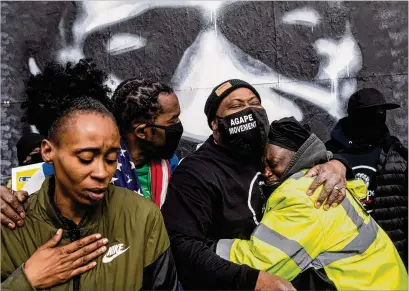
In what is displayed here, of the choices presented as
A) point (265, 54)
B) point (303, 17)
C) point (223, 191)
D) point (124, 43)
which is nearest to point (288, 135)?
point (223, 191)

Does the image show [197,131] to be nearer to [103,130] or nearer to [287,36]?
[287,36]

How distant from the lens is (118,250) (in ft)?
7.32

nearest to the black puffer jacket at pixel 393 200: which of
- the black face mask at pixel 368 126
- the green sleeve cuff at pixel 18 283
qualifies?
the black face mask at pixel 368 126

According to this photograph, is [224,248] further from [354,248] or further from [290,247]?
[354,248]

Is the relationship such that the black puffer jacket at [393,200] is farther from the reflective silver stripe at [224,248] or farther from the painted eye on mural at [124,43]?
the painted eye on mural at [124,43]

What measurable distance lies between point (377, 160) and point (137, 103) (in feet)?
5.91

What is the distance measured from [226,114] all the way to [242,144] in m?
0.19

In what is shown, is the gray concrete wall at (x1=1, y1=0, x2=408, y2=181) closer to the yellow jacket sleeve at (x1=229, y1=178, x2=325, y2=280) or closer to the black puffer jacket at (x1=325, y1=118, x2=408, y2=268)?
the black puffer jacket at (x1=325, y1=118, x2=408, y2=268)

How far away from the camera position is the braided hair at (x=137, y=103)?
311 cm

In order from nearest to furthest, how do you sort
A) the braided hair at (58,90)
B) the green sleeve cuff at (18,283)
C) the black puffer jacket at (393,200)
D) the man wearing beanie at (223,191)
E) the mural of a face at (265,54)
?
1. the green sleeve cuff at (18,283)
2. the man wearing beanie at (223,191)
3. the black puffer jacket at (393,200)
4. the braided hair at (58,90)
5. the mural of a face at (265,54)

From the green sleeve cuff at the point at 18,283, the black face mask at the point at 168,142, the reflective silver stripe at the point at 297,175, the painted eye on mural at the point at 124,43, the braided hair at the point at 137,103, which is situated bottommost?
the green sleeve cuff at the point at 18,283

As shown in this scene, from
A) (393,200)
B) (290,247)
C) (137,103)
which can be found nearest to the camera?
(290,247)

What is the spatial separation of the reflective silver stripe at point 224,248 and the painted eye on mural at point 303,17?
282 centimetres

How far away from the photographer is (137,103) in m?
3.12
